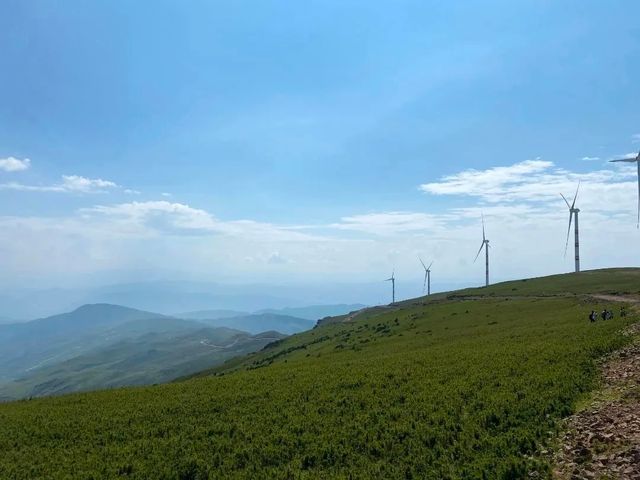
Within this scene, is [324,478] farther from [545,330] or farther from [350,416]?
[545,330]

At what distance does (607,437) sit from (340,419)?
15.9 m

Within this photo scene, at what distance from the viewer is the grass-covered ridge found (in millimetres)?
25141

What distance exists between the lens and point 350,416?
3244cm

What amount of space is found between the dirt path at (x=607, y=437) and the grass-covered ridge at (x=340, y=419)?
1117mm

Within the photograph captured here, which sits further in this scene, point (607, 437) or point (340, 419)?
point (340, 419)

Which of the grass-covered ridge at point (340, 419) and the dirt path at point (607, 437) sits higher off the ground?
the dirt path at point (607, 437)

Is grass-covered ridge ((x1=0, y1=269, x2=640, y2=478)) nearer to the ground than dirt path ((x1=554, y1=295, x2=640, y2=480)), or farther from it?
nearer to the ground

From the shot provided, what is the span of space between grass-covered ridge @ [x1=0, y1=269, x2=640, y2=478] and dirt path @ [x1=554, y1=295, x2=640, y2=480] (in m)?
1.12

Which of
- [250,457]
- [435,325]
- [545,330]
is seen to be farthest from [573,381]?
[435,325]

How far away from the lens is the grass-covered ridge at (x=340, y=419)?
25.1m

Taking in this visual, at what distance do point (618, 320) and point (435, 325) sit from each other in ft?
117

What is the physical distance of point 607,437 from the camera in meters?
21.8

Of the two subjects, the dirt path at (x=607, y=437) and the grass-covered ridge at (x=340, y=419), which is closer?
the dirt path at (x=607, y=437)

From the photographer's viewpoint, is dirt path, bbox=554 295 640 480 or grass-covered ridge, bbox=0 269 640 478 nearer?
dirt path, bbox=554 295 640 480
